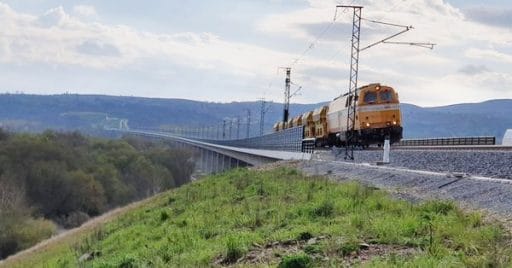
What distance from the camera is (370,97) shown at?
129 ft

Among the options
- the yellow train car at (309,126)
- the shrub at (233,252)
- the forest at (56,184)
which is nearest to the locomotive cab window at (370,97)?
the yellow train car at (309,126)

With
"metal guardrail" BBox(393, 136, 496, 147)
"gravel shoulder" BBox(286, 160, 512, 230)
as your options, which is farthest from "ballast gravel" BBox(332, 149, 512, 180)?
"metal guardrail" BBox(393, 136, 496, 147)

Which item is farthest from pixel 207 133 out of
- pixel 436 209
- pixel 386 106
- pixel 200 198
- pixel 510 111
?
pixel 436 209

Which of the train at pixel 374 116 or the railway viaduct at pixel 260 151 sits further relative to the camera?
the railway viaduct at pixel 260 151

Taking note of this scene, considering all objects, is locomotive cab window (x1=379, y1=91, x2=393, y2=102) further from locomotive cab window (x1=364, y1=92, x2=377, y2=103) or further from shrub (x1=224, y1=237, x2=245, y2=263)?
shrub (x1=224, y1=237, x2=245, y2=263)

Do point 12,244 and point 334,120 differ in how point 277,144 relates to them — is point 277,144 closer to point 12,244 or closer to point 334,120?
point 334,120

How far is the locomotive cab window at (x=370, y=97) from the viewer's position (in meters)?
39.4

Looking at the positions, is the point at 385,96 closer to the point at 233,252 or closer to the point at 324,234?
the point at 324,234

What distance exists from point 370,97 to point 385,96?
1100mm

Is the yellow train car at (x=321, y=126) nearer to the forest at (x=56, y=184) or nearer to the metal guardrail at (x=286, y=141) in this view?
the metal guardrail at (x=286, y=141)

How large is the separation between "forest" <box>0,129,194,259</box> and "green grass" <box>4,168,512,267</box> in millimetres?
29857

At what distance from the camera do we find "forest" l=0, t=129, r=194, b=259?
47.6 metres

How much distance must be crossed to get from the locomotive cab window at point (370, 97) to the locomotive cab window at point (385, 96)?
45 centimetres

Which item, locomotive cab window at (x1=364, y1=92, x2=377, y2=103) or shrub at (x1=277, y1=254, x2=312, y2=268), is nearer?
shrub at (x1=277, y1=254, x2=312, y2=268)
